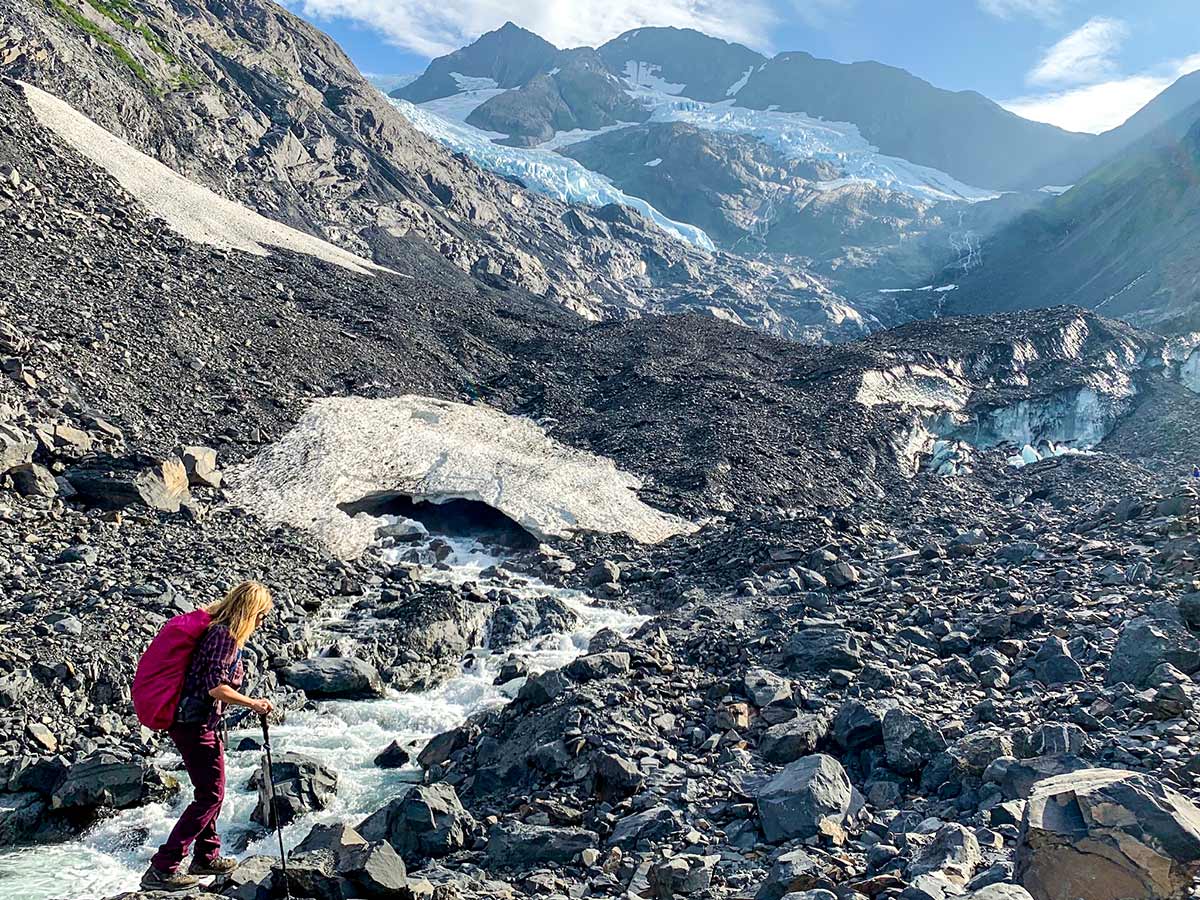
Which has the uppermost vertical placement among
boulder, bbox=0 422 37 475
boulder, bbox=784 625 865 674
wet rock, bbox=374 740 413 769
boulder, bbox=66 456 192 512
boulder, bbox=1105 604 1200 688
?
boulder, bbox=0 422 37 475

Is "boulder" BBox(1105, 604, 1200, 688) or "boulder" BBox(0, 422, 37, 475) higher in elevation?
"boulder" BBox(0, 422, 37, 475)

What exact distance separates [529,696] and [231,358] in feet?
70.6

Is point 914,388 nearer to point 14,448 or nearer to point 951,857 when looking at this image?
point 14,448

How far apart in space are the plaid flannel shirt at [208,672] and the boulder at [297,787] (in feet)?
10.5

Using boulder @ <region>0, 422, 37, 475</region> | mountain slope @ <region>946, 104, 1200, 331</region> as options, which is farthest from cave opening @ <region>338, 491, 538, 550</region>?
mountain slope @ <region>946, 104, 1200, 331</region>

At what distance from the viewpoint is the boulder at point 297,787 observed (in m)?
9.87

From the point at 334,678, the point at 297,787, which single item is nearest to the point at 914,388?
the point at 334,678

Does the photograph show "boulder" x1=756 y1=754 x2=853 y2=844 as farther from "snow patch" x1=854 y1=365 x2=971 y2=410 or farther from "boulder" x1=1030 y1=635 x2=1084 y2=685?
"snow patch" x1=854 y1=365 x2=971 y2=410

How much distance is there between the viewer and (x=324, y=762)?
1166 cm

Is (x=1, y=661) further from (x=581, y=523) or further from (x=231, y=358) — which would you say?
(x=231, y=358)

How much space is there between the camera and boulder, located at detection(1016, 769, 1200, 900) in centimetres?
532

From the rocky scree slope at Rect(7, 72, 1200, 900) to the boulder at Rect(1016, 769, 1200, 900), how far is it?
0.06 feet

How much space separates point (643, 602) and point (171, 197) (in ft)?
109

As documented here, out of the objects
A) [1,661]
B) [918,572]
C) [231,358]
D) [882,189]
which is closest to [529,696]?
[1,661]
